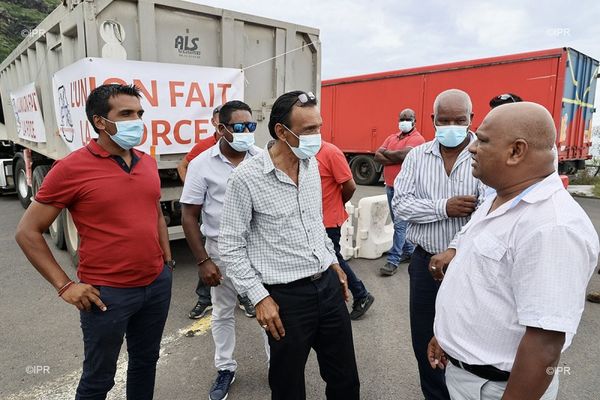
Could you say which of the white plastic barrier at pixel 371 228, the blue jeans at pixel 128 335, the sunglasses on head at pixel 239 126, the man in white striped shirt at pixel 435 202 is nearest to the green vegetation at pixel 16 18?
the white plastic barrier at pixel 371 228

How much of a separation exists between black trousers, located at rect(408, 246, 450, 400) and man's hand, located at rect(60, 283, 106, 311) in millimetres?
1594

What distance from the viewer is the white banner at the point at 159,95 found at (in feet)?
12.7

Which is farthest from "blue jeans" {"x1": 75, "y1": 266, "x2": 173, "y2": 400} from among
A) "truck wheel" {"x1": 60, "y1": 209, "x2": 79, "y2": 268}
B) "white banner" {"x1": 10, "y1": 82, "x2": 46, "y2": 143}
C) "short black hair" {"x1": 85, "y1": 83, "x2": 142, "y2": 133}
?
"white banner" {"x1": 10, "y1": 82, "x2": 46, "y2": 143}

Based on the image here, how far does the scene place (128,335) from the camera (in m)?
2.10

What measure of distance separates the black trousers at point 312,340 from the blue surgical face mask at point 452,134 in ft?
3.11

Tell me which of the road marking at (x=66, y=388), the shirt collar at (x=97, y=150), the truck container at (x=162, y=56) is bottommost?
the road marking at (x=66, y=388)

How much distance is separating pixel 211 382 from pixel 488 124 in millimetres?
2426

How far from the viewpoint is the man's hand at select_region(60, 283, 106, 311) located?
1.79 metres

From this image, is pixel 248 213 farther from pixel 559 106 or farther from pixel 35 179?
pixel 559 106

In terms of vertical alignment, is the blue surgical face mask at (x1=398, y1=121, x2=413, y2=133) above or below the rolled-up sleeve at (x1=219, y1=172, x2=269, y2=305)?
above

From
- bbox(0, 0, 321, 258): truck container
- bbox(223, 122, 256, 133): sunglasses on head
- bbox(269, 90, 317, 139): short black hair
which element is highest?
bbox(0, 0, 321, 258): truck container

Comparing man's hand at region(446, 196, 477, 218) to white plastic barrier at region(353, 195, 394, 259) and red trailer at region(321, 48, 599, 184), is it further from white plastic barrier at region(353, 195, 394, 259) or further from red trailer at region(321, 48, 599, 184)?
red trailer at region(321, 48, 599, 184)

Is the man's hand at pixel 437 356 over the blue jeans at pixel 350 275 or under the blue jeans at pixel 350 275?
over

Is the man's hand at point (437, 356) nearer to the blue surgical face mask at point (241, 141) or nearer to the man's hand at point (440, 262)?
the man's hand at point (440, 262)
